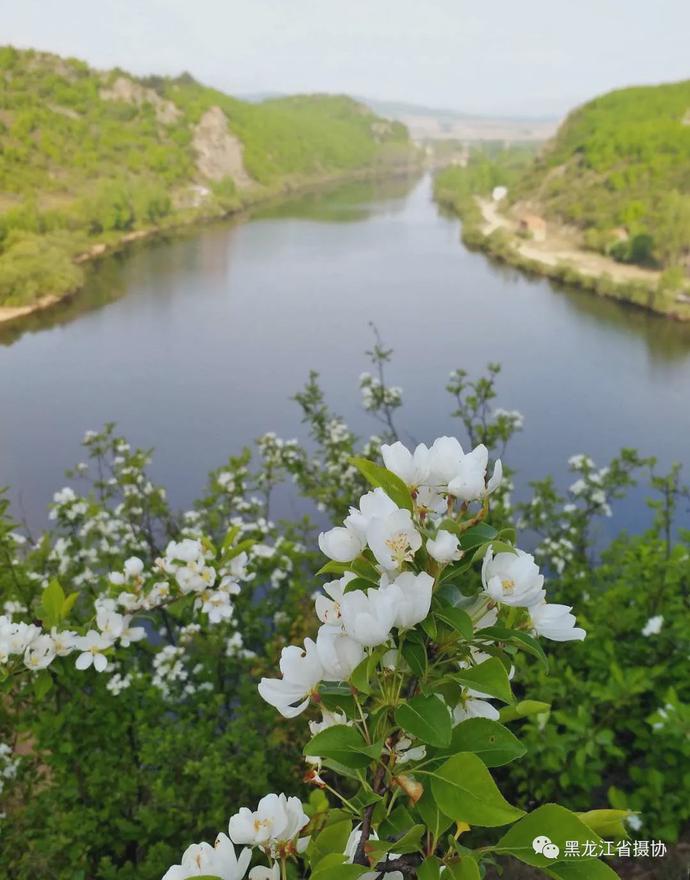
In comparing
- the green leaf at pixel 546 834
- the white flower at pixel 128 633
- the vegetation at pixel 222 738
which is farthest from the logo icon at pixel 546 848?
the white flower at pixel 128 633

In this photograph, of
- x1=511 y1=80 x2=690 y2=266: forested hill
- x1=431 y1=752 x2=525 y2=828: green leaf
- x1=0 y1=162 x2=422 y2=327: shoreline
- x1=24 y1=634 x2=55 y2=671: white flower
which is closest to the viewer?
x1=431 y1=752 x2=525 y2=828: green leaf

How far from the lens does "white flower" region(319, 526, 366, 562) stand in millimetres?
681

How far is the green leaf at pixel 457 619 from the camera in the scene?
627mm

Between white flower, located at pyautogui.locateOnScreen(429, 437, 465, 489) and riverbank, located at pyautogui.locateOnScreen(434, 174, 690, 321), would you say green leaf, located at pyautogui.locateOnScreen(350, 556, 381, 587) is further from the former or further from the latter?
riverbank, located at pyautogui.locateOnScreen(434, 174, 690, 321)

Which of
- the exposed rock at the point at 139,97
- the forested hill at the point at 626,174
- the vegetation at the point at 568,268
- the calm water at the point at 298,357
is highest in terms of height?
the exposed rock at the point at 139,97

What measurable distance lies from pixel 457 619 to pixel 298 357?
1436cm

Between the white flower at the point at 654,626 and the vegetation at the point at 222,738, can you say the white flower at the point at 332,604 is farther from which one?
the white flower at the point at 654,626

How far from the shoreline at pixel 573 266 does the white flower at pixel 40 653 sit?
1957 cm

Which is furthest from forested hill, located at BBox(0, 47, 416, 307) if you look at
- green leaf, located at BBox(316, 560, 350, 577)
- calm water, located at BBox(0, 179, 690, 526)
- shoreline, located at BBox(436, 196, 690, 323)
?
green leaf, located at BBox(316, 560, 350, 577)

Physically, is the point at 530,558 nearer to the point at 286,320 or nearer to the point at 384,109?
the point at 286,320

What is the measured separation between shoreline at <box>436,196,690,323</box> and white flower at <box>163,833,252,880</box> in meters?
20.0

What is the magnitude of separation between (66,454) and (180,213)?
25709mm

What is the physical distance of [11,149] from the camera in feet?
91.8

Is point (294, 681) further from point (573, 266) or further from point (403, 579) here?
point (573, 266)
